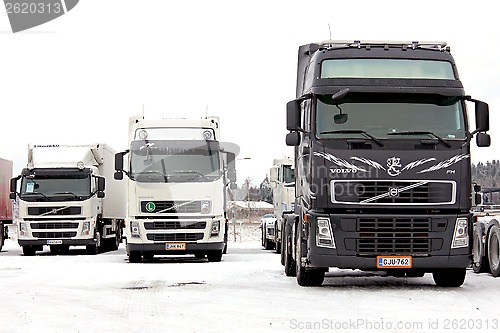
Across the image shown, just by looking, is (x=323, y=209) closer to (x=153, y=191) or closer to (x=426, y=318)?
(x=426, y=318)

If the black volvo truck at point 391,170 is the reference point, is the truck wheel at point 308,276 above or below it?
below

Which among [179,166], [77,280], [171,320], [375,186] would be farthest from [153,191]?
[171,320]

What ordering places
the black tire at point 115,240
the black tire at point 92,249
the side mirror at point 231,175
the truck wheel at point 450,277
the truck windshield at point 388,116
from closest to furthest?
1. the truck windshield at point 388,116
2. the truck wheel at point 450,277
3. the side mirror at point 231,175
4. the black tire at point 92,249
5. the black tire at point 115,240

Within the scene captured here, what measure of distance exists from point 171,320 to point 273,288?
479 cm

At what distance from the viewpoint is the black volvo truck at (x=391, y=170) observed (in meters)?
15.0

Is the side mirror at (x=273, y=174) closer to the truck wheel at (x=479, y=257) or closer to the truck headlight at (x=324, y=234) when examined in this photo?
the truck wheel at (x=479, y=257)

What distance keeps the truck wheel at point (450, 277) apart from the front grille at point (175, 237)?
9.38 meters

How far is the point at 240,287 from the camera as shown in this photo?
626 inches

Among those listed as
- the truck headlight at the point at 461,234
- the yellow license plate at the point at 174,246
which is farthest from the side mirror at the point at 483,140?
the yellow license plate at the point at 174,246

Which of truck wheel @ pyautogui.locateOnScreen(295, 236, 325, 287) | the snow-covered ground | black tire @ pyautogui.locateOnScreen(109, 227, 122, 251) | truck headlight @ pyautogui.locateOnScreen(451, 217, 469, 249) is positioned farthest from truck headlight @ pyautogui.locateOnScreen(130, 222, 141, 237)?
black tire @ pyautogui.locateOnScreen(109, 227, 122, 251)

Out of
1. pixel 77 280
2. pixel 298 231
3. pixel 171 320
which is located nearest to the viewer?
pixel 171 320

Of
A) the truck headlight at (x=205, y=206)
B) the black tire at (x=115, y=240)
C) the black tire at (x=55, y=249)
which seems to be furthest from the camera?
the black tire at (x=115, y=240)

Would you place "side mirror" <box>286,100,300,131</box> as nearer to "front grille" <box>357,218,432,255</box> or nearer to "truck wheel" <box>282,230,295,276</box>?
"front grille" <box>357,218,432,255</box>

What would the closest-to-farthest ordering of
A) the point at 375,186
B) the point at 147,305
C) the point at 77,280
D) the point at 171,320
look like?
the point at 171,320 → the point at 147,305 → the point at 375,186 → the point at 77,280
